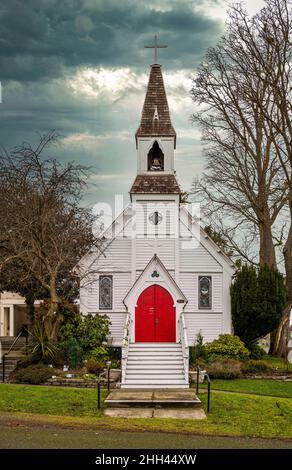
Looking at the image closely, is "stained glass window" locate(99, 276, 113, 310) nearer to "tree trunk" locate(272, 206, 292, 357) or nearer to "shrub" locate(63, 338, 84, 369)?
"shrub" locate(63, 338, 84, 369)

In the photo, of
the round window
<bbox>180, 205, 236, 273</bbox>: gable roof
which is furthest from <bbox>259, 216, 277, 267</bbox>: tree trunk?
the round window

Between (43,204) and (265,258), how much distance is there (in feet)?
45.6

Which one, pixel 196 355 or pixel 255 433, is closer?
pixel 255 433

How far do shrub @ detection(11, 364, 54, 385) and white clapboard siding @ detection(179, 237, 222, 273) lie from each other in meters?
7.77

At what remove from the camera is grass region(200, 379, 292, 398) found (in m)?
24.1

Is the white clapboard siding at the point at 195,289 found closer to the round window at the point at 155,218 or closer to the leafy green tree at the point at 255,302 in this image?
the leafy green tree at the point at 255,302

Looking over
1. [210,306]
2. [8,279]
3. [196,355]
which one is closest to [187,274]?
[210,306]

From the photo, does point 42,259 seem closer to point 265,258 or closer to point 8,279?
point 8,279

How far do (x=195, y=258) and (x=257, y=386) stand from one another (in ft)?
22.1

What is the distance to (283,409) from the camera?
66.1 ft

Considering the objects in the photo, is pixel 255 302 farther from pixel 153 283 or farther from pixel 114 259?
pixel 114 259

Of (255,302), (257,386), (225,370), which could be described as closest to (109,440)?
(257,386)

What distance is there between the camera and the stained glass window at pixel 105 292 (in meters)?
29.7

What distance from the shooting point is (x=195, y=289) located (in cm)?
2962
